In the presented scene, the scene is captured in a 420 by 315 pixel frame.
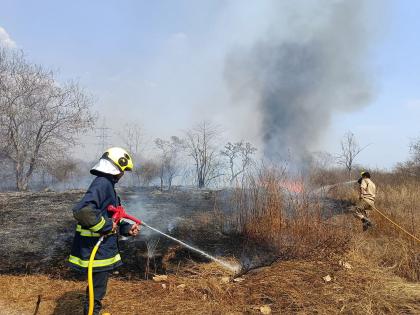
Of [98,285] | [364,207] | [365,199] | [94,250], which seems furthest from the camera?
[365,199]

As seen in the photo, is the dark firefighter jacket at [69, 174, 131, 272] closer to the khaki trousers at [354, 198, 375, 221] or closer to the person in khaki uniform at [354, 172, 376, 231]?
the person in khaki uniform at [354, 172, 376, 231]

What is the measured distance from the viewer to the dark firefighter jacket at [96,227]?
3.29 metres

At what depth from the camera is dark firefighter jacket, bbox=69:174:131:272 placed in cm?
329

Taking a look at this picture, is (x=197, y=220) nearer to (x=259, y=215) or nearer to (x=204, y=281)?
(x=259, y=215)

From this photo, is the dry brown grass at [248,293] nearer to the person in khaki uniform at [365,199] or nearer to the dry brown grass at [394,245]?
the dry brown grass at [394,245]

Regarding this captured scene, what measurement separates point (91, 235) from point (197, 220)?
4.70 m

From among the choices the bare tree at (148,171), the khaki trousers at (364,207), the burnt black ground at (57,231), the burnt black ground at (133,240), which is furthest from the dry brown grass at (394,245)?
the bare tree at (148,171)

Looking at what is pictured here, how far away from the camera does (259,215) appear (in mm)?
6527

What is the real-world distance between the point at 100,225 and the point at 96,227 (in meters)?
0.04

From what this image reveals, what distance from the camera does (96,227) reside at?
3.32m

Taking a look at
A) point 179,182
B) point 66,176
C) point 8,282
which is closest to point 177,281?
point 8,282

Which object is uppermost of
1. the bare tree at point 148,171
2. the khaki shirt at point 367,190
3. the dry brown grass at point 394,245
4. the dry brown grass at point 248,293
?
the bare tree at point 148,171

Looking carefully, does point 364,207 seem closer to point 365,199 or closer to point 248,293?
point 365,199

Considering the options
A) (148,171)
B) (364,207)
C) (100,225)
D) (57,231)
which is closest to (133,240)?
(57,231)
